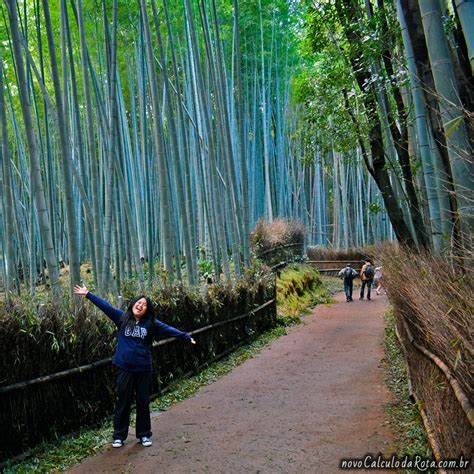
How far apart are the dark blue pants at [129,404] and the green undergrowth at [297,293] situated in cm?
537

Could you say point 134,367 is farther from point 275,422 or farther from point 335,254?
point 335,254

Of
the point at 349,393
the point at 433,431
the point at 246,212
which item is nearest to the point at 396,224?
the point at 246,212

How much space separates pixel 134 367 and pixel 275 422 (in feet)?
3.57

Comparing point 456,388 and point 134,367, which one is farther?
point 134,367

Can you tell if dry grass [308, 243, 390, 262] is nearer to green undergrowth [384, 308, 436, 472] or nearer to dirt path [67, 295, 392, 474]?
dirt path [67, 295, 392, 474]

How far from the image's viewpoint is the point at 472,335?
1719 mm

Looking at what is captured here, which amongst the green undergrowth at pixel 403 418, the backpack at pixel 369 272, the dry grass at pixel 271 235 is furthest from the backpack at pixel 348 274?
the green undergrowth at pixel 403 418

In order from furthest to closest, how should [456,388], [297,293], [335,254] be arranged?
[335,254] < [297,293] < [456,388]

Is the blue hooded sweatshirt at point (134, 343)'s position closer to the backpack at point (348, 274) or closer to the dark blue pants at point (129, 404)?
the dark blue pants at point (129, 404)

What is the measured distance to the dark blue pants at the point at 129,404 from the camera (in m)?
3.10

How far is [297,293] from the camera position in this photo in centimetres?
1088

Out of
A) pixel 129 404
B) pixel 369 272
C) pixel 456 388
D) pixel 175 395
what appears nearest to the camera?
pixel 456 388

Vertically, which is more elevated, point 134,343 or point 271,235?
point 271,235

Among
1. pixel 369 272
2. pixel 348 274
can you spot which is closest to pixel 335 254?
pixel 369 272
